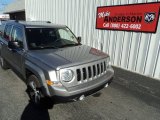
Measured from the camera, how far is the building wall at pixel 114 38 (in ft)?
17.4

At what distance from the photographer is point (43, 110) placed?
3494 mm

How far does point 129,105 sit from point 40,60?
232 centimetres

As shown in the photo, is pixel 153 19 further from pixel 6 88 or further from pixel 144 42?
pixel 6 88

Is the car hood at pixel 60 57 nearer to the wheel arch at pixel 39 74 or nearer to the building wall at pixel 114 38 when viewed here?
the wheel arch at pixel 39 74

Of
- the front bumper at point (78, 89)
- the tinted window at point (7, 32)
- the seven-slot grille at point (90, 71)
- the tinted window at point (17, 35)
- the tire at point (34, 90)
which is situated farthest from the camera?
the tinted window at point (7, 32)

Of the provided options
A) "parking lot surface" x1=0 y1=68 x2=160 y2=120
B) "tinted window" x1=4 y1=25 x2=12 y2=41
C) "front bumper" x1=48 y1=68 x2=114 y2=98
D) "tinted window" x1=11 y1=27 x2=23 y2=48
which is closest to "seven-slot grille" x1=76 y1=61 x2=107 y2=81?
"front bumper" x1=48 y1=68 x2=114 y2=98

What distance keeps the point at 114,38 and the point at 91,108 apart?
3.56 meters

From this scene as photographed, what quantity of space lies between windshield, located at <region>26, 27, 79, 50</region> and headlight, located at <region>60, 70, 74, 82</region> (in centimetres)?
121

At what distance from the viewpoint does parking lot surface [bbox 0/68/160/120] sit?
10.8 ft

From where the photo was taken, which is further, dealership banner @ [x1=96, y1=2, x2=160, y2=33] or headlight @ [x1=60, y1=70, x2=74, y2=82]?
dealership banner @ [x1=96, y1=2, x2=160, y2=33]

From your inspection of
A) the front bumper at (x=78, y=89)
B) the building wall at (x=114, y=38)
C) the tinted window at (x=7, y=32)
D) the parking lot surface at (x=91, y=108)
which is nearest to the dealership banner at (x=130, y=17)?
the building wall at (x=114, y=38)

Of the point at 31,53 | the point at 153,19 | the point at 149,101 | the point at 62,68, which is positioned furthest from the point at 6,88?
the point at 153,19

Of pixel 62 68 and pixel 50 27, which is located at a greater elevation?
pixel 50 27

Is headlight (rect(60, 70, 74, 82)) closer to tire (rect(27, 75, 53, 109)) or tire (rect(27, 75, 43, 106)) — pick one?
tire (rect(27, 75, 53, 109))
